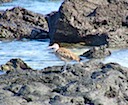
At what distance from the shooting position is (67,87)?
21.8 feet

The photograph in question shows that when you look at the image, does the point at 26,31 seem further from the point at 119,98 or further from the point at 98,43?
the point at 119,98

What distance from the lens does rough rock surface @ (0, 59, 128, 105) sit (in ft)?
20.6

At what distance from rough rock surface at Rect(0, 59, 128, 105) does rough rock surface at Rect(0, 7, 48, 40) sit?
9.24 m

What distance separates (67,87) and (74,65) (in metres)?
1.60

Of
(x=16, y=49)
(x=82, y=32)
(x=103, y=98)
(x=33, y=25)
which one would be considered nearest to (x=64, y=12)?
(x=82, y=32)

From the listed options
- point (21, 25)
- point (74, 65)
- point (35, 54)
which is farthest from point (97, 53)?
point (21, 25)

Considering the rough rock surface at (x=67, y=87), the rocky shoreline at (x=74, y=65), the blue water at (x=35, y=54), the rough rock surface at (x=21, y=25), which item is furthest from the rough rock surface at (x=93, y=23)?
the rough rock surface at (x=67, y=87)

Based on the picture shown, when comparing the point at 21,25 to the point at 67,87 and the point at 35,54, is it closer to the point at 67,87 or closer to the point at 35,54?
the point at 35,54

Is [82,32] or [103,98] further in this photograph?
[82,32]

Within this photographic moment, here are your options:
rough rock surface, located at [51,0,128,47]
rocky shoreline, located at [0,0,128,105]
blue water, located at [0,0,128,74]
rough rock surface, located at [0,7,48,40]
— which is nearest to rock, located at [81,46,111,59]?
rocky shoreline, located at [0,0,128,105]

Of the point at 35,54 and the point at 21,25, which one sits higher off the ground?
the point at 21,25

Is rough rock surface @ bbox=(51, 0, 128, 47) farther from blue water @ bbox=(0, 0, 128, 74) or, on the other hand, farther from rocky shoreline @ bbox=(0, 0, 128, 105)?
blue water @ bbox=(0, 0, 128, 74)

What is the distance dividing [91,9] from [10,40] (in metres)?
2.68

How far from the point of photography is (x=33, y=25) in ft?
60.2
